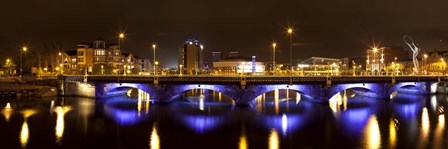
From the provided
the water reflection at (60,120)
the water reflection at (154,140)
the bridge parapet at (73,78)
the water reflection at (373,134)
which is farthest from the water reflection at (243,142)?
the bridge parapet at (73,78)

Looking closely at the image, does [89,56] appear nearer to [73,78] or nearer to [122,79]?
[73,78]

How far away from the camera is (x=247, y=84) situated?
6200 centimetres

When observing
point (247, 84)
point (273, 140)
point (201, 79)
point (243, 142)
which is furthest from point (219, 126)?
point (201, 79)

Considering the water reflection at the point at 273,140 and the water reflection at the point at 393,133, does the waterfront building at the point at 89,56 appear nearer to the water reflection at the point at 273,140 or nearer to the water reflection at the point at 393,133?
the water reflection at the point at 273,140

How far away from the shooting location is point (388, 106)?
67250mm

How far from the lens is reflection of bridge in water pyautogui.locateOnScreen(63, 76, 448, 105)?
206 feet

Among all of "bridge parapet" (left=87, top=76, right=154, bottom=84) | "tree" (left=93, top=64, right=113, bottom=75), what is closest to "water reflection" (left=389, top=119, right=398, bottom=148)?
"bridge parapet" (left=87, top=76, right=154, bottom=84)

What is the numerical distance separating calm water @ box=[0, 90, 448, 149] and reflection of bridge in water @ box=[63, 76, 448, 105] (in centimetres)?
285

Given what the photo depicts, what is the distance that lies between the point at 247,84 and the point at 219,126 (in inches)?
657

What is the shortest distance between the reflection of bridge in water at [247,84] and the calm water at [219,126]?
285 cm

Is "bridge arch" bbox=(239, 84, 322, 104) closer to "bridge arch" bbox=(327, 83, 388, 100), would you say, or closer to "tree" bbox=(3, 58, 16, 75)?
"bridge arch" bbox=(327, 83, 388, 100)

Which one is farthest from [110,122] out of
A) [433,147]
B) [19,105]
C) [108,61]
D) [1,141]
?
[108,61]

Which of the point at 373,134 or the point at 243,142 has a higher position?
the point at 373,134

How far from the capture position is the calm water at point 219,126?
3800cm
